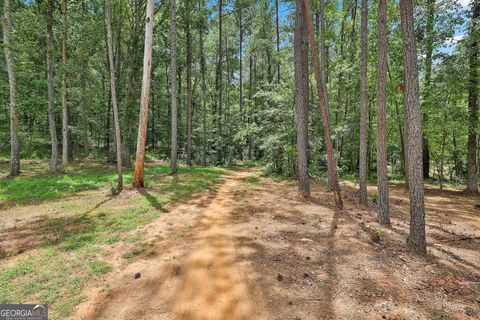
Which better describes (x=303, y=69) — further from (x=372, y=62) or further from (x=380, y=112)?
(x=372, y=62)

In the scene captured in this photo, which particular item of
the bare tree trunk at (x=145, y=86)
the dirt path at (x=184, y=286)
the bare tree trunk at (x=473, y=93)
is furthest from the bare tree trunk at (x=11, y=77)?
the bare tree trunk at (x=473, y=93)

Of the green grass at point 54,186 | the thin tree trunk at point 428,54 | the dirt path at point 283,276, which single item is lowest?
the dirt path at point 283,276

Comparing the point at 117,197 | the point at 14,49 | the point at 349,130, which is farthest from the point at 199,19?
the point at 117,197

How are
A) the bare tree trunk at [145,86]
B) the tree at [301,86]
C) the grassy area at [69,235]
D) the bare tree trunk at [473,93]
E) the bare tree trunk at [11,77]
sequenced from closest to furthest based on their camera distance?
the grassy area at [69,235] < the tree at [301,86] < the bare tree trunk at [145,86] < the bare tree trunk at [473,93] < the bare tree trunk at [11,77]

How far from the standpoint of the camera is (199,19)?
1825 cm

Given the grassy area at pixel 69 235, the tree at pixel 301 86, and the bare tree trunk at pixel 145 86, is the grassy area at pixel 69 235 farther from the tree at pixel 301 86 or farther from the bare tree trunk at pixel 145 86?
the tree at pixel 301 86

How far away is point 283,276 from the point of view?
4094 millimetres

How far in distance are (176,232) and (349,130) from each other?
42.2 feet

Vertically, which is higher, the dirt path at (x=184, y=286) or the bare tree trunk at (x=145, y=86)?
the bare tree trunk at (x=145, y=86)

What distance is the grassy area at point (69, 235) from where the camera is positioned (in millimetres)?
3801

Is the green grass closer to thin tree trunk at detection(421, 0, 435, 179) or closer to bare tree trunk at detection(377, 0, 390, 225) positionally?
bare tree trunk at detection(377, 0, 390, 225)

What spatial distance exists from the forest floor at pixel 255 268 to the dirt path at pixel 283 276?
0.05 feet

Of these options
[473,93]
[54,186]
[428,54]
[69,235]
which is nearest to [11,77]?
[54,186]

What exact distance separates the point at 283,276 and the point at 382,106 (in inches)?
197
